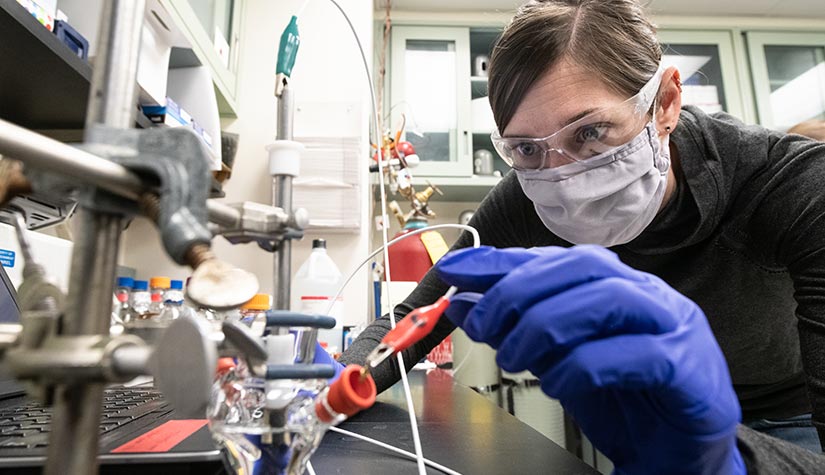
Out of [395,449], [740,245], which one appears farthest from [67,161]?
[740,245]

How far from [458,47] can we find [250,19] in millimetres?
1095

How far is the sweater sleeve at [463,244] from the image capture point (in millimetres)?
866

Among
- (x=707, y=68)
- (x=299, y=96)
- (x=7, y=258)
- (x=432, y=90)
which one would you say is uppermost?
(x=707, y=68)

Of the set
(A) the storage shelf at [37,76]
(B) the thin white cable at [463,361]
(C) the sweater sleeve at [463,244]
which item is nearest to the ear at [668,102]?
(C) the sweater sleeve at [463,244]

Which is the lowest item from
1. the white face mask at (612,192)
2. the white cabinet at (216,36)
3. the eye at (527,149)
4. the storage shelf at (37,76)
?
the white face mask at (612,192)

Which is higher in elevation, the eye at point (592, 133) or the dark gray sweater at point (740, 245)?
the eye at point (592, 133)

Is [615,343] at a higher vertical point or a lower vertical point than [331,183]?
lower

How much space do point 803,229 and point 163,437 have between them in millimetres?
798

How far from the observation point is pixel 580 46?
2.44ft

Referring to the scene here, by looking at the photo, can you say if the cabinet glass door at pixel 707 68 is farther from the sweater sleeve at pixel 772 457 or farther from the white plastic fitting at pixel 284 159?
the white plastic fitting at pixel 284 159

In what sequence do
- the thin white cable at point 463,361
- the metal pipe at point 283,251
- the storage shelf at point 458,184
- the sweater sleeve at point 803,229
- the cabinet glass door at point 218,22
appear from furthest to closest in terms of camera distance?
the storage shelf at point 458,184
the thin white cable at point 463,361
the cabinet glass door at point 218,22
the sweater sleeve at point 803,229
the metal pipe at point 283,251

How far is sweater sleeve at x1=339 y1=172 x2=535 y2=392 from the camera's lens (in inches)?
34.1

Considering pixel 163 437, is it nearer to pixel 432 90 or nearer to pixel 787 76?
pixel 432 90

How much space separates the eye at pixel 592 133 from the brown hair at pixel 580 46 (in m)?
0.06
